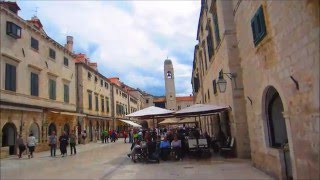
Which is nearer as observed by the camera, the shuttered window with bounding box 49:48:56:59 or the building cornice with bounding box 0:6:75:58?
the building cornice with bounding box 0:6:75:58

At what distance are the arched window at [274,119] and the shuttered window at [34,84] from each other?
754 inches

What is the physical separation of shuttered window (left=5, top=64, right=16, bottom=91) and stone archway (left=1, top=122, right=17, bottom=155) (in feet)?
8.00

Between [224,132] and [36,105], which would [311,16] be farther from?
[36,105]

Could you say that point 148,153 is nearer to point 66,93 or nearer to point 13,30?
point 13,30

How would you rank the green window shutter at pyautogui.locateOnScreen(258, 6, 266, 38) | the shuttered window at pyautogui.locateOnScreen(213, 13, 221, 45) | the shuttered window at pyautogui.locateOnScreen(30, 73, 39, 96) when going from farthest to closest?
Result: the shuttered window at pyautogui.locateOnScreen(30, 73, 39, 96) → the shuttered window at pyautogui.locateOnScreen(213, 13, 221, 45) → the green window shutter at pyautogui.locateOnScreen(258, 6, 266, 38)

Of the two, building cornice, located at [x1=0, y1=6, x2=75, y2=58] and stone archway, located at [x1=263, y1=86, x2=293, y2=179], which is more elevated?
building cornice, located at [x1=0, y1=6, x2=75, y2=58]

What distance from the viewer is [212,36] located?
17.6 m

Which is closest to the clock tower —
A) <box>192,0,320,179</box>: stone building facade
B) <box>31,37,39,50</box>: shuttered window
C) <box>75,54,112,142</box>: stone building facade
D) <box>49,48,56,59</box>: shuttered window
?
<box>75,54,112,142</box>: stone building facade

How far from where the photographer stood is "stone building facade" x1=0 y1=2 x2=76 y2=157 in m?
19.8

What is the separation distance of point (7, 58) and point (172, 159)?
1328 centimetres

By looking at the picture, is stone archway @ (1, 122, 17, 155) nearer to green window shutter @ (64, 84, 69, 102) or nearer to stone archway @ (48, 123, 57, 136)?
stone archway @ (48, 123, 57, 136)

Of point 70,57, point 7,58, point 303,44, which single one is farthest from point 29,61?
point 303,44

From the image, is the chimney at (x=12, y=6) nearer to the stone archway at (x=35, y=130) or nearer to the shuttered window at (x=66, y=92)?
the stone archway at (x=35, y=130)

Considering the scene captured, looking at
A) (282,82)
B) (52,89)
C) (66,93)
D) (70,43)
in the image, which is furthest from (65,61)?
(282,82)
